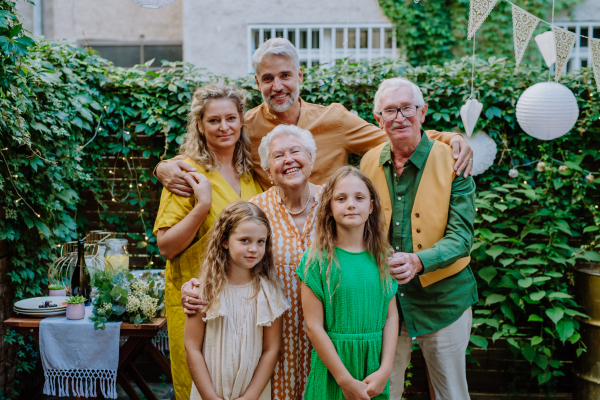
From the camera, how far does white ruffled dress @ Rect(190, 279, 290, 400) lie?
5.98 feet

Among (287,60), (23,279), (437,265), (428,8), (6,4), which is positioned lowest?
(23,279)

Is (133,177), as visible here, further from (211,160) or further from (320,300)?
(320,300)

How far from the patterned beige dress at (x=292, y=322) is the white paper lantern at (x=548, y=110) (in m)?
1.93

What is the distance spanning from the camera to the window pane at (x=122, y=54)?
320 inches

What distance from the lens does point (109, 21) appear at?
800cm

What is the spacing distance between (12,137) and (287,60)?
5.37 feet

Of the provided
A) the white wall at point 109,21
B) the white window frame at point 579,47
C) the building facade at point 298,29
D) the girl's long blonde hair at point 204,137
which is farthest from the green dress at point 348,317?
the white wall at point 109,21

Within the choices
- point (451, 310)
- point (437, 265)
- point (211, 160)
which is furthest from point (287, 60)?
point (451, 310)

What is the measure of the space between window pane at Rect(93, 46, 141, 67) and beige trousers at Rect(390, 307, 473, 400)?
739 cm

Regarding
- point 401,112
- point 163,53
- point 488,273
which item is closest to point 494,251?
point 488,273

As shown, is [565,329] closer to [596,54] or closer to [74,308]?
[596,54]

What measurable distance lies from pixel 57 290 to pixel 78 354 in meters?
0.54

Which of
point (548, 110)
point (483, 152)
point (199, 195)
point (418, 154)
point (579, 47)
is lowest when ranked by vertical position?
point (199, 195)

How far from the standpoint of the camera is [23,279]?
3.09 meters
